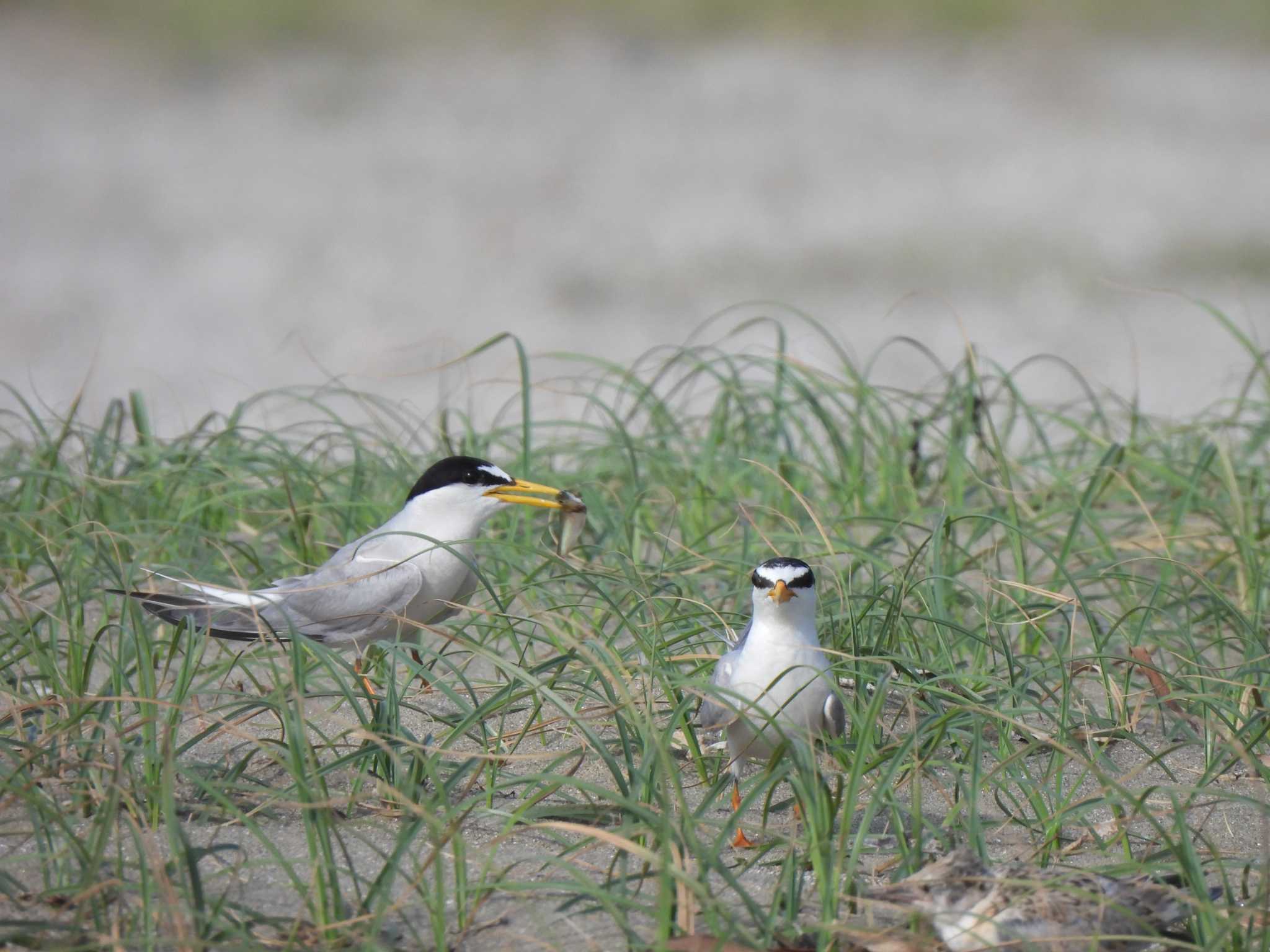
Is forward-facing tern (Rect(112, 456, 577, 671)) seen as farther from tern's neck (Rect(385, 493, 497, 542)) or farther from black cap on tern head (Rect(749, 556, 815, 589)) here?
black cap on tern head (Rect(749, 556, 815, 589))

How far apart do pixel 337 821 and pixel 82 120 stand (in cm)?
1032

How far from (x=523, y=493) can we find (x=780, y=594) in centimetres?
100

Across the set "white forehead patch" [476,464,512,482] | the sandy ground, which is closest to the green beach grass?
the sandy ground

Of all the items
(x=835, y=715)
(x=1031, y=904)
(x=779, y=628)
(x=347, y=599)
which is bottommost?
(x=1031, y=904)

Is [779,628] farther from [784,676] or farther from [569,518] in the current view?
[569,518]

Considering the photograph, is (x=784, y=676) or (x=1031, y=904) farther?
(x=784, y=676)

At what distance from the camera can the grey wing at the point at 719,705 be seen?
225cm

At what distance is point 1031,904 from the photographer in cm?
185

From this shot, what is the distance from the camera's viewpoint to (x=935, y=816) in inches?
89.3

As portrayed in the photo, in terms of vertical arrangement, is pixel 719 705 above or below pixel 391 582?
below

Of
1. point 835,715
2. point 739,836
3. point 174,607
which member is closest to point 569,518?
point 174,607

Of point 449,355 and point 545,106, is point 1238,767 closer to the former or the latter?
point 449,355

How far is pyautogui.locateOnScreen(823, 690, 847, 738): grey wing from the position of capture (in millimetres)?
2264

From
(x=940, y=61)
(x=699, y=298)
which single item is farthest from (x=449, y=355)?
(x=940, y=61)
